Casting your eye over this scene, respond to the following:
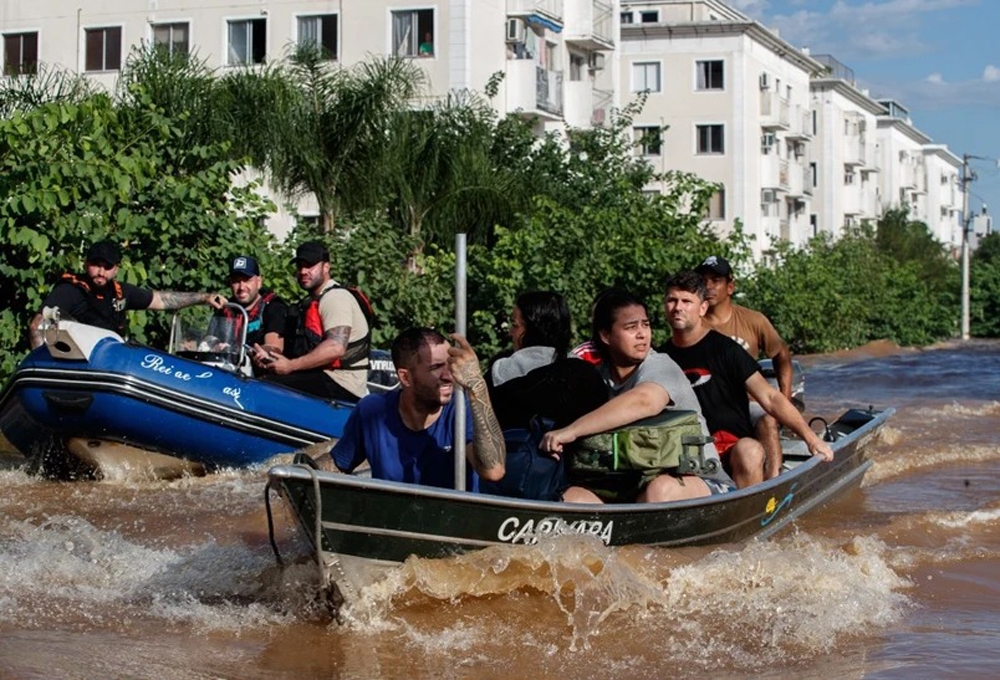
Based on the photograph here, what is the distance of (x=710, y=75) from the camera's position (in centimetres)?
5384

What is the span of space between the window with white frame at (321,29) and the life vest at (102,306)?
24.2 m

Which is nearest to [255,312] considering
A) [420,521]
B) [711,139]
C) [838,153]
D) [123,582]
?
[123,582]

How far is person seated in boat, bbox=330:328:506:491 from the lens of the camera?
691 centimetres

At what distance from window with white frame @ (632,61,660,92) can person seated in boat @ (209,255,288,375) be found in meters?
43.0

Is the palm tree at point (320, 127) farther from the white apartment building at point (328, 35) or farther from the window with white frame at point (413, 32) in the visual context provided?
the window with white frame at point (413, 32)

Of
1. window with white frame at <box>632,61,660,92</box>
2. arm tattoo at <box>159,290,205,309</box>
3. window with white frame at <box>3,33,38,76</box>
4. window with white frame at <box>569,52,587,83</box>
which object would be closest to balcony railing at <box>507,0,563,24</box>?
window with white frame at <box>569,52,587,83</box>

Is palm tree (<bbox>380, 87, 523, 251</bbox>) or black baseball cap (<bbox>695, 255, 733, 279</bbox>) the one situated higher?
palm tree (<bbox>380, 87, 523, 251</bbox>)

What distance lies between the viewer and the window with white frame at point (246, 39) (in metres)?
36.9

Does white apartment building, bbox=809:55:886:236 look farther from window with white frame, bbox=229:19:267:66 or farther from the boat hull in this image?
the boat hull

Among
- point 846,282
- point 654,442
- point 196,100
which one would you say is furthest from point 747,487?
point 846,282

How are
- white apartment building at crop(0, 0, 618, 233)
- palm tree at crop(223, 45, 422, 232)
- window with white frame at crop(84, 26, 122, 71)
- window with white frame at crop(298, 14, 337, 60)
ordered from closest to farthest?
palm tree at crop(223, 45, 422, 232), white apartment building at crop(0, 0, 618, 233), window with white frame at crop(298, 14, 337, 60), window with white frame at crop(84, 26, 122, 71)

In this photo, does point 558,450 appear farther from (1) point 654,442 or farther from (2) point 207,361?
(2) point 207,361

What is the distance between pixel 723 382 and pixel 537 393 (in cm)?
179

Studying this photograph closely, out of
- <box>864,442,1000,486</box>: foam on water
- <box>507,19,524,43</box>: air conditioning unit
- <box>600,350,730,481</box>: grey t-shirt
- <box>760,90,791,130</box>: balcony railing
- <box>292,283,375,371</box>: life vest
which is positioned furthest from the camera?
<box>760,90,791,130</box>: balcony railing
